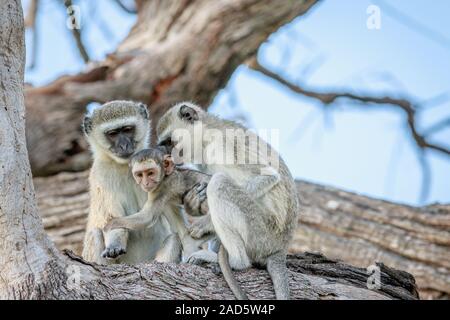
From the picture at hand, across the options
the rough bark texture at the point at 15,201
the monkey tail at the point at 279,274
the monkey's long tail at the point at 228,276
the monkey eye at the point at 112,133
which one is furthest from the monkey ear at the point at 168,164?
the rough bark texture at the point at 15,201

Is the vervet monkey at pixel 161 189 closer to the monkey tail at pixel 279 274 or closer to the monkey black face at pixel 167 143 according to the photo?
the monkey black face at pixel 167 143

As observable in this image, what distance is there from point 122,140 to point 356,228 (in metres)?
3.22

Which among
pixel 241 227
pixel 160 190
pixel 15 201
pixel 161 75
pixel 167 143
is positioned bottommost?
pixel 241 227

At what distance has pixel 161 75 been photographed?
31.2 ft

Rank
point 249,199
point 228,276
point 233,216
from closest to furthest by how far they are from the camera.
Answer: point 228,276 < point 233,216 < point 249,199

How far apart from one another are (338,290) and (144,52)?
16.9 feet

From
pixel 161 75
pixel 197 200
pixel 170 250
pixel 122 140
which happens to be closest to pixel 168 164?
pixel 197 200

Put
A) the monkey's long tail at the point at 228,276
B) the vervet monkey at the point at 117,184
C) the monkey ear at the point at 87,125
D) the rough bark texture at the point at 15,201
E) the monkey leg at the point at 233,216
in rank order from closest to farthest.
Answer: the rough bark texture at the point at 15,201, the monkey's long tail at the point at 228,276, the monkey leg at the point at 233,216, the vervet monkey at the point at 117,184, the monkey ear at the point at 87,125

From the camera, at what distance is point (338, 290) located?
17.7ft

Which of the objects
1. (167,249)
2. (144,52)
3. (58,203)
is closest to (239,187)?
(167,249)

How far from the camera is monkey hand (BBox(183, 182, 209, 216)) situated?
612 centimetres

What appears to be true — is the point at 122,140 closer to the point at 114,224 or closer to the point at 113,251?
the point at 114,224

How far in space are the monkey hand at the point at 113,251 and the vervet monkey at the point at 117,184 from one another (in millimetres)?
169

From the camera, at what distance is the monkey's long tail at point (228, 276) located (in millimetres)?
5031
